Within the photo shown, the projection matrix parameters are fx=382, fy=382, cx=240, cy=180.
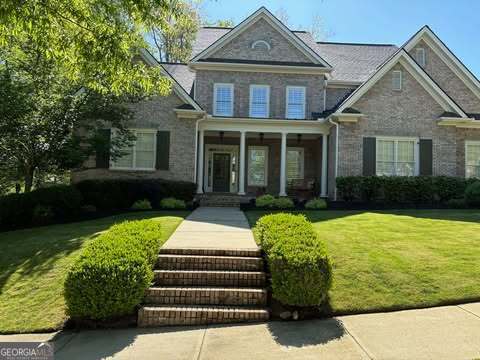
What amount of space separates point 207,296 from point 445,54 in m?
19.4

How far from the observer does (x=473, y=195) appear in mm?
14438

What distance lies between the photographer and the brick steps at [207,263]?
6.43 meters

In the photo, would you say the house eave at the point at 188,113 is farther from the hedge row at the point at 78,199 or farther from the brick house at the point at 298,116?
the hedge row at the point at 78,199

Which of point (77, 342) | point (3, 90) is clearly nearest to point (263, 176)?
point (3, 90)

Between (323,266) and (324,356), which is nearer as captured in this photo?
(324,356)

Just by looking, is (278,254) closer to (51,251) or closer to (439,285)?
(439,285)

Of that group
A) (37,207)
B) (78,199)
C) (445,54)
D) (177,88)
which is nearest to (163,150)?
(177,88)

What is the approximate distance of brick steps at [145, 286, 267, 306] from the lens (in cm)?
561


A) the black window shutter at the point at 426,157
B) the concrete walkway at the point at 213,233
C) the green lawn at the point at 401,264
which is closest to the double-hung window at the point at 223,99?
the concrete walkway at the point at 213,233

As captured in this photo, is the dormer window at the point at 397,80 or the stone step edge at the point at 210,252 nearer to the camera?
the stone step edge at the point at 210,252

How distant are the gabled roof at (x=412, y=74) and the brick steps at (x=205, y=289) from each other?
11.2m

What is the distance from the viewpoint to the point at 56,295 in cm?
595

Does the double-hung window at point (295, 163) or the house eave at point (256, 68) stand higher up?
the house eave at point (256, 68)

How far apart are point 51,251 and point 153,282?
3.21 metres
